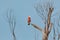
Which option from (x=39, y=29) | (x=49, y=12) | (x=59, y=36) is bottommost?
(x=59, y=36)

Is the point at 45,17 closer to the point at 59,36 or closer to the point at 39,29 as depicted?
the point at 39,29

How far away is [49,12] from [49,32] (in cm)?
119

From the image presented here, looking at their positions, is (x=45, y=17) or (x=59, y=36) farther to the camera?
(x=59, y=36)

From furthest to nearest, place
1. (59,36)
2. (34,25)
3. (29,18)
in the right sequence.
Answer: (59,36) → (34,25) → (29,18)

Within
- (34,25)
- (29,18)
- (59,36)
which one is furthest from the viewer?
(59,36)

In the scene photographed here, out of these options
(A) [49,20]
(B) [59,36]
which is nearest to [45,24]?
(A) [49,20]

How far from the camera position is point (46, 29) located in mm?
14000

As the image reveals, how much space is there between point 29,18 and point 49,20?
4.58ft

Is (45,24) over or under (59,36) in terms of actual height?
over

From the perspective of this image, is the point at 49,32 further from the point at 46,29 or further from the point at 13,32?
the point at 13,32

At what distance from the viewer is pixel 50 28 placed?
13977mm

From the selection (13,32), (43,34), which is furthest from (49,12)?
(13,32)

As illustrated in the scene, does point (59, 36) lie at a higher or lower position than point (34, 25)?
lower

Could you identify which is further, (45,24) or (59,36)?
(59,36)
